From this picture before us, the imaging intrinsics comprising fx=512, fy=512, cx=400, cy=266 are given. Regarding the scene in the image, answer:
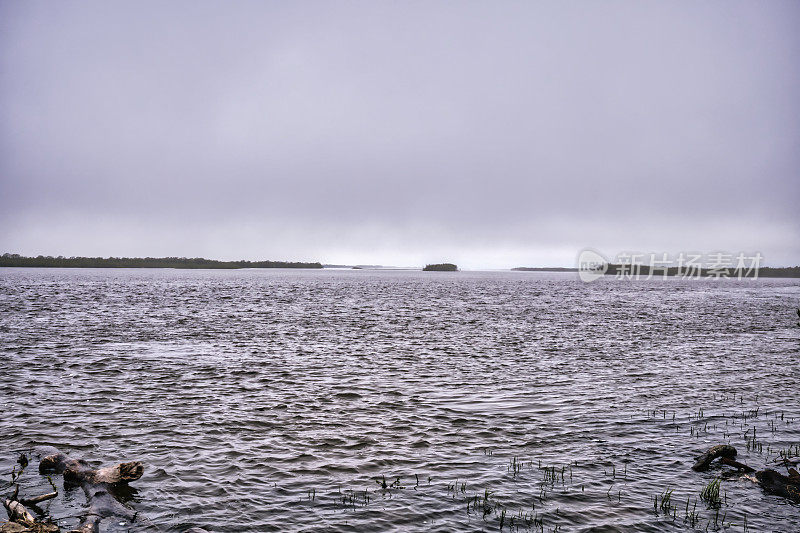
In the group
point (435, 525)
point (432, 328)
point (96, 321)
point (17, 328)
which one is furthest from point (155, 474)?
point (96, 321)

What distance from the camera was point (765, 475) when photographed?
11.5 meters

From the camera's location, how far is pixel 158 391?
20375 mm

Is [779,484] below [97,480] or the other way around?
the other way around

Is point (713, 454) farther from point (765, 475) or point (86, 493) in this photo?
point (86, 493)

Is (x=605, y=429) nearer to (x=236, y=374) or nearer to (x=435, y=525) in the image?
(x=435, y=525)

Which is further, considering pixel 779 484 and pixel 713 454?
pixel 713 454

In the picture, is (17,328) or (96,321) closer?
(17,328)

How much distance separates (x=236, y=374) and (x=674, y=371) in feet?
70.5

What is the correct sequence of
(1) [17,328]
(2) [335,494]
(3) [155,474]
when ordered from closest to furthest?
1. (2) [335,494]
2. (3) [155,474]
3. (1) [17,328]

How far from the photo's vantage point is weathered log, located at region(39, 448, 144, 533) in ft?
31.6

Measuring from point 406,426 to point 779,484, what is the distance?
942 centimetres

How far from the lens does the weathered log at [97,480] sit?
31.6 ft

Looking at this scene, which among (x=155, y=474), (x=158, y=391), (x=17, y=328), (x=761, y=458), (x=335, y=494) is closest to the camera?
(x=335, y=494)

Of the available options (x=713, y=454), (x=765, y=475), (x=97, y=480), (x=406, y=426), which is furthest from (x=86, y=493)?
(x=765, y=475)
